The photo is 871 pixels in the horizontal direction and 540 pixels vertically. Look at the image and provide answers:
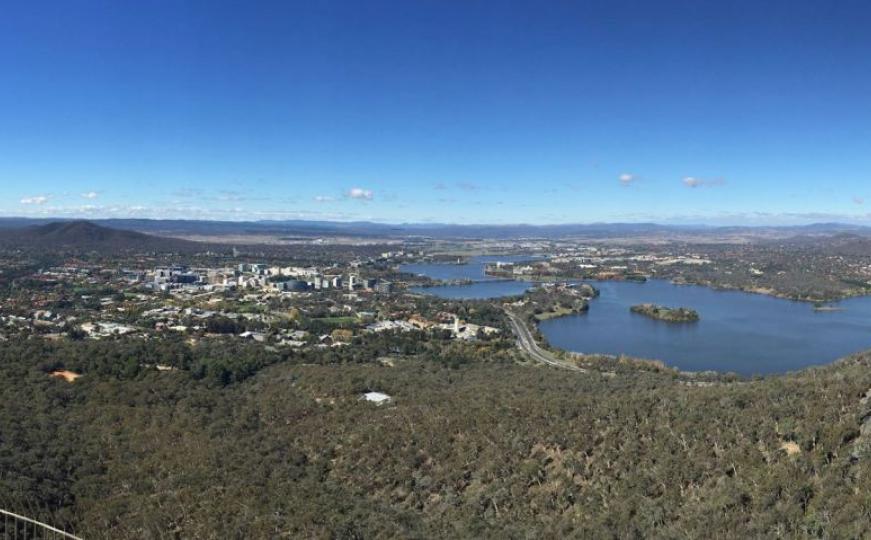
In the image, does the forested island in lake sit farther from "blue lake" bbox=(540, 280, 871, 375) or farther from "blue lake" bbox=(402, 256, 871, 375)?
"blue lake" bbox=(402, 256, 871, 375)

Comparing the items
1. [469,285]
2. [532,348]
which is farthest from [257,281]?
[532,348]

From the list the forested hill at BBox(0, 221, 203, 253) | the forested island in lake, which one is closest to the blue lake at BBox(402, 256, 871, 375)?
the forested island in lake

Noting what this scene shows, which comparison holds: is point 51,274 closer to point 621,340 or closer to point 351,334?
point 351,334

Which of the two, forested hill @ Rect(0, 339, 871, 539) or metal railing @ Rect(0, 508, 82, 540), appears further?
forested hill @ Rect(0, 339, 871, 539)

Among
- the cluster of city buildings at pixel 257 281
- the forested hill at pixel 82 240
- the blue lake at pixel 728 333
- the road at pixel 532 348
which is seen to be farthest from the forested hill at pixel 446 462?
the forested hill at pixel 82 240

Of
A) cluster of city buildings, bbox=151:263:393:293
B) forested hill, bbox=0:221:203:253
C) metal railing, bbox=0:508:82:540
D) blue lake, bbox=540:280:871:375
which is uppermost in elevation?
forested hill, bbox=0:221:203:253

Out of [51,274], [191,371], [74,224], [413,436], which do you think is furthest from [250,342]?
[74,224]
